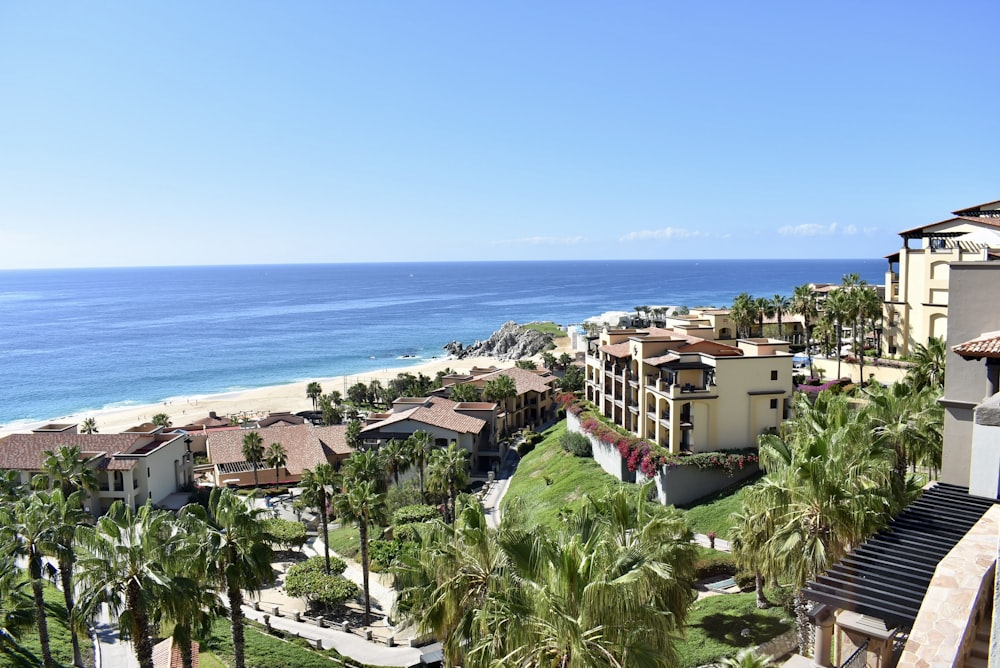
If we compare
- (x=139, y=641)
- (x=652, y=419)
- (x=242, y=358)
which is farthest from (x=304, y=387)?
(x=139, y=641)

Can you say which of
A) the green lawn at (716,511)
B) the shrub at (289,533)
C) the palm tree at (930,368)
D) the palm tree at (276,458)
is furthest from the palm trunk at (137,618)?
the palm tree at (276,458)

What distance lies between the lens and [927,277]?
162 ft

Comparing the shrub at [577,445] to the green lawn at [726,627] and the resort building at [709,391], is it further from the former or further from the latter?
the green lawn at [726,627]

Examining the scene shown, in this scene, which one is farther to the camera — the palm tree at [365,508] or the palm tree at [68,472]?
the palm tree at [68,472]

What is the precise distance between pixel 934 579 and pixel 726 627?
51.8 feet

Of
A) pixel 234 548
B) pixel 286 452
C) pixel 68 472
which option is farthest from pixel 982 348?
pixel 286 452

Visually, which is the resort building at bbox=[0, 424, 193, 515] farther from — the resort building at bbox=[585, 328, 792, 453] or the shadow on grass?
the shadow on grass

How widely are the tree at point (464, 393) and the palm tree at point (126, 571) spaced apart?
5189 centimetres

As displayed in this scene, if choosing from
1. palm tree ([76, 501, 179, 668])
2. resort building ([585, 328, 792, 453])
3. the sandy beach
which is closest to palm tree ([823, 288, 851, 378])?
resort building ([585, 328, 792, 453])

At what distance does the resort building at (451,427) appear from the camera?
59344mm

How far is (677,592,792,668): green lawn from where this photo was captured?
75.5 ft

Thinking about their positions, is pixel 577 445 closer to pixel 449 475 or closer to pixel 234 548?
pixel 449 475

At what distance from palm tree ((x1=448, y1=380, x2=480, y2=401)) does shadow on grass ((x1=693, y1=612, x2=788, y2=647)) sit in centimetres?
4604

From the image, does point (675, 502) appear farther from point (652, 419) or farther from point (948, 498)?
point (948, 498)
